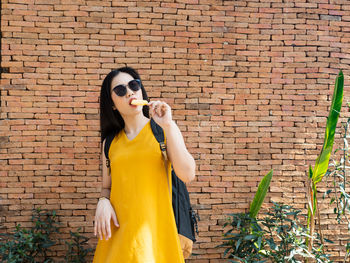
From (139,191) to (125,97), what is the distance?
1.95ft

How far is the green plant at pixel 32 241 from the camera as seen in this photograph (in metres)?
3.50

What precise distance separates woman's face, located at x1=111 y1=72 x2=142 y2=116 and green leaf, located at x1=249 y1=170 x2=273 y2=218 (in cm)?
206

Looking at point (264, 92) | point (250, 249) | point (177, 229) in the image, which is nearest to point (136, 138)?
point (177, 229)

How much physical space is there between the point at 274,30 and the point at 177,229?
2946 mm

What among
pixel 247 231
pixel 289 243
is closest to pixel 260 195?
pixel 247 231

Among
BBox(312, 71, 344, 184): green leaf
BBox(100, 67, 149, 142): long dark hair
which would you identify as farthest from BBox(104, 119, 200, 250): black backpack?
BBox(312, 71, 344, 184): green leaf

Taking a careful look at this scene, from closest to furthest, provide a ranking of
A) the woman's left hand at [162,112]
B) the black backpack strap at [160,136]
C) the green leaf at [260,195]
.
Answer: the woman's left hand at [162,112], the black backpack strap at [160,136], the green leaf at [260,195]

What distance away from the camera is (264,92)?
4.07 metres

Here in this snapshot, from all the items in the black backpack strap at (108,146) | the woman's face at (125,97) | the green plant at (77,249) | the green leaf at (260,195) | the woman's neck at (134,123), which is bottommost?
the green plant at (77,249)

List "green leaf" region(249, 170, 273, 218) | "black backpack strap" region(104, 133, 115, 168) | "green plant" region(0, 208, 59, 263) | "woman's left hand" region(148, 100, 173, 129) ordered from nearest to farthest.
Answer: "woman's left hand" region(148, 100, 173, 129) → "black backpack strap" region(104, 133, 115, 168) → "green plant" region(0, 208, 59, 263) → "green leaf" region(249, 170, 273, 218)

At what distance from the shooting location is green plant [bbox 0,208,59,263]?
11.5 ft

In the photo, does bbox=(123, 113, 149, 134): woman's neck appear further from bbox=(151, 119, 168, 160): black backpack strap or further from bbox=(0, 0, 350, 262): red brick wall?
bbox=(0, 0, 350, 262): red brick wall

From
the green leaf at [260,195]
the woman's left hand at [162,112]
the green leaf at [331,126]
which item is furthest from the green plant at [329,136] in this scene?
the woman's left hand at [162,112]

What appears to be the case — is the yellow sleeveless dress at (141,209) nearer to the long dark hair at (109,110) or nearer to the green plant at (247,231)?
the long dark hair at (109,110)
